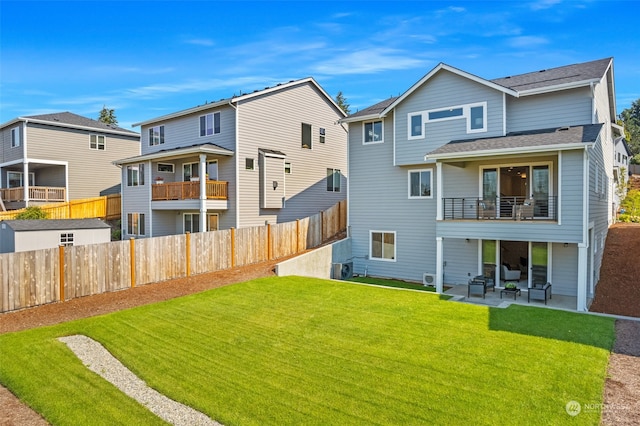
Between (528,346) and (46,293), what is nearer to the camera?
(528,346)

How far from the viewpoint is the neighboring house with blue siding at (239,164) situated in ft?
70.9

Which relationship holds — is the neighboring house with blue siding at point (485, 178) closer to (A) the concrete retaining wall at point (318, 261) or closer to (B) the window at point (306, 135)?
(A) the concrete retaining wall at point (318, 261)

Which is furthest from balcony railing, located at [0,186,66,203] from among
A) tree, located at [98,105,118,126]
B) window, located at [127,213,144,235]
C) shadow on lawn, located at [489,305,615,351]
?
tree, located at [98,105,118,126]

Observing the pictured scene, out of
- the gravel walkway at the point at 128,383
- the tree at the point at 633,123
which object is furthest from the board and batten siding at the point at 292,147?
the tree at the point at 633,123

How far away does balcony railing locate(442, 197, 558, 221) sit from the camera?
14.4 metres

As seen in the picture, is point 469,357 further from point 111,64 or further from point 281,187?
point 111,64

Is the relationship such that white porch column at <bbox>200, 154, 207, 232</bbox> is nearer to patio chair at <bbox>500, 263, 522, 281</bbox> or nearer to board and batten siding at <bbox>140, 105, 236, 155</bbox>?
board and batten siding at <bbox>140, 105, 236, 155</bbox>

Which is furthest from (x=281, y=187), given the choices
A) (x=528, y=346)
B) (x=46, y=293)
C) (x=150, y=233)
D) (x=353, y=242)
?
(x=528, y=346)

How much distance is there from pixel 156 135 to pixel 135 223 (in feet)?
20.0

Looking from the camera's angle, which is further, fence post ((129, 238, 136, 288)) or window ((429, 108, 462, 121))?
window ((429, 108, 462, 121))

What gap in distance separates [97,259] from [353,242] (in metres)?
11.6

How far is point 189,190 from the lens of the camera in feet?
71.3

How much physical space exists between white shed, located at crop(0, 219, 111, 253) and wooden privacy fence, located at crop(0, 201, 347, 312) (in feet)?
15.2

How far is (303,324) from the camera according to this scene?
981 centimetres
